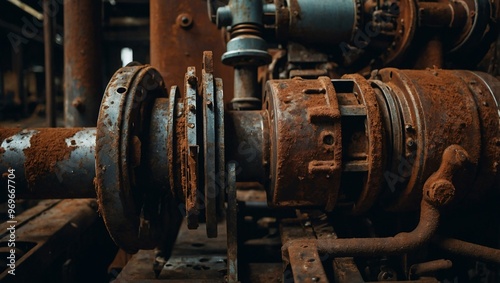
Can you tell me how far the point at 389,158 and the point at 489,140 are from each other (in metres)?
0.32

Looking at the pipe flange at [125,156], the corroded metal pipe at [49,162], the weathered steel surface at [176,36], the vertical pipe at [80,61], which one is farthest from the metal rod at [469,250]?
the vertical pipe at [80,61]

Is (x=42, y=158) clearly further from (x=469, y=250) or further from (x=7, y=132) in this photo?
(x=469, y=250)

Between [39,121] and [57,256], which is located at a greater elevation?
[39,121]

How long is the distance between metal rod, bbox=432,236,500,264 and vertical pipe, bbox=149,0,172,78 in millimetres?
1751

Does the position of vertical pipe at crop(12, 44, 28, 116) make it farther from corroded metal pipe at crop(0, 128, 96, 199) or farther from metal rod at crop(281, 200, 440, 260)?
metal rod at crop(281, 200, 440, 260)

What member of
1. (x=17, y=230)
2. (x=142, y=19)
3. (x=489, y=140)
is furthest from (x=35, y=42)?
(x=489, y=140)

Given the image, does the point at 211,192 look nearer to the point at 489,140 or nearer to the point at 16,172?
the point at 16,172

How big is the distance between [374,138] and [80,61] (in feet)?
6.31

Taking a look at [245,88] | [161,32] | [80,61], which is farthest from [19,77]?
[245,88]

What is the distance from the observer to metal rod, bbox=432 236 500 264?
4.00ft

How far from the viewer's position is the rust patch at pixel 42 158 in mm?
1215

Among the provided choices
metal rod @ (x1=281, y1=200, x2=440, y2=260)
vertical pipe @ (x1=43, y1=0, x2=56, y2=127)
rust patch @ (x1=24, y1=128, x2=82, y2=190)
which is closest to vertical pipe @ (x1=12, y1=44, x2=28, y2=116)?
vertical pipe @ (x1=43, y1=0, x2=56, y2=127)

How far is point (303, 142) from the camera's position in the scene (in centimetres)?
112

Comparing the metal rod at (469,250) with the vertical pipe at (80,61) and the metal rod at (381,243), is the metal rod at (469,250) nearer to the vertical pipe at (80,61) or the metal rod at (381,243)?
the metal rod at (381,243)
